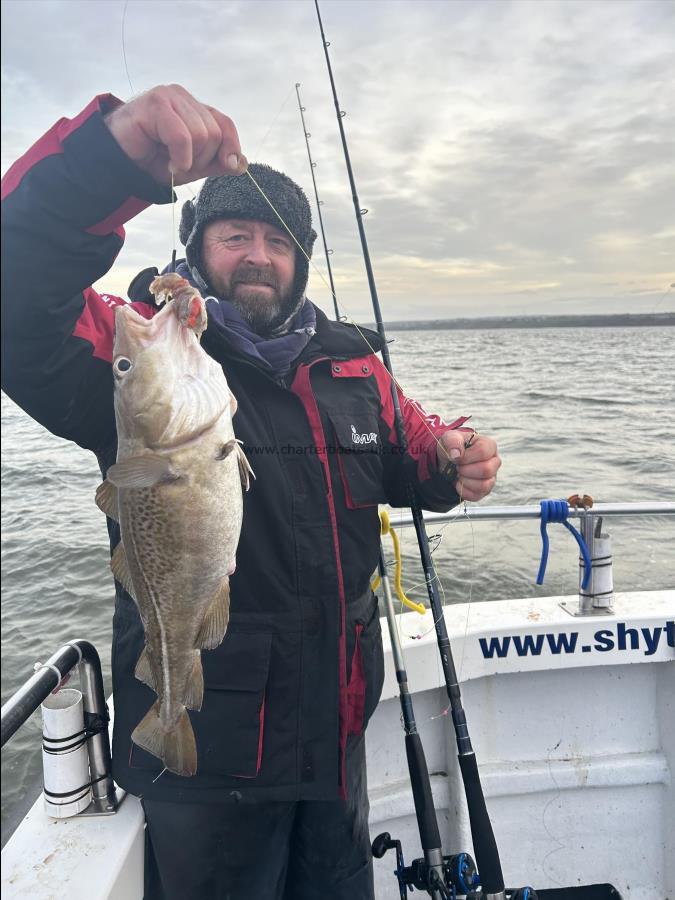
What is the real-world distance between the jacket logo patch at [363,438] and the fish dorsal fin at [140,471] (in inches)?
33.7

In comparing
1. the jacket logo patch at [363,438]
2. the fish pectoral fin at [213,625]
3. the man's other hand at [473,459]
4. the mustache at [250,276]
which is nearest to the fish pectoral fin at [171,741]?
the fish pectoral fin at [213,625]

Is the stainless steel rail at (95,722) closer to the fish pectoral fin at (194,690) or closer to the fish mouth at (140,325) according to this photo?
the fish pectoral fin at (194,690)

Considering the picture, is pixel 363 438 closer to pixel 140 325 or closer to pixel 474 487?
pixel 474 487

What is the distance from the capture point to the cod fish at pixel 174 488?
1.54m

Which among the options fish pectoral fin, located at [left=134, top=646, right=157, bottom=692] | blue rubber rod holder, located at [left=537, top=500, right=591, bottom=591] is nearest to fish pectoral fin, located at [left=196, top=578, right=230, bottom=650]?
fish pectoral fin, located at [left=134, top=646, right=157, bottom=692]

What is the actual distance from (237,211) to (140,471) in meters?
1.32

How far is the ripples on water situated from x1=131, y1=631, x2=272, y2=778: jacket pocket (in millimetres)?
665

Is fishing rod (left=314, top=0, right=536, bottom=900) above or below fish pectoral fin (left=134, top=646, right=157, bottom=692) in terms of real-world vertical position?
below

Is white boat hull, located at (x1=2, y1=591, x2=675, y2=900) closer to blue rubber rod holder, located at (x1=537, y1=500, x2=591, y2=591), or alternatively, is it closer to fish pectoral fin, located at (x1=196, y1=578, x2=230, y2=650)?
blue rubber rod holder, located at (x1=537, y1=500, x2=591, y2=591)

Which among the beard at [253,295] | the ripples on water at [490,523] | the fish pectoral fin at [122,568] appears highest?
the beard at [253,295]

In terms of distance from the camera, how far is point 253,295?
7.69 ft

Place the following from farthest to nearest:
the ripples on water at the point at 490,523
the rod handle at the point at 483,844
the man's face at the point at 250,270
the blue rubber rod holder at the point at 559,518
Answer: the ripples on water at the point at 490,523, the blue rubber rod holder at the point at 559,518, the man's face at the point at 250,270, the rod handle at the point at 483,844

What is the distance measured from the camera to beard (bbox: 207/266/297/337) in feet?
7.69

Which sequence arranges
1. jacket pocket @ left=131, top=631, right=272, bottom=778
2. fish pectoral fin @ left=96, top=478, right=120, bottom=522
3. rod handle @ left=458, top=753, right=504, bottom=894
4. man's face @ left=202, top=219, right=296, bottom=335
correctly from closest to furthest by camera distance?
fish pectoral fin @ left=96, top=478, right=120, bottom=522, jacket pocket @ left=131, top=631, right=272, bottom=778, rod handle @ left=458, top=753, right=504, bottom=894, man's face @ left=202, top=219, right=296, bottom=335
